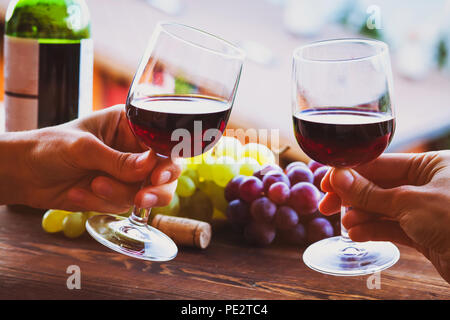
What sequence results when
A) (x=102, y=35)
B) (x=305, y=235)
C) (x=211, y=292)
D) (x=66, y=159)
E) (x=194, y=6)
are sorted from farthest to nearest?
(x=194, y=6) → (x=102, y=35) → (x=305, y=235) → (x=66, y=159) → (x=211, y=292)

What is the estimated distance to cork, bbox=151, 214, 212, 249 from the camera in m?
1.04

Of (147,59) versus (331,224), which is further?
(331,224)

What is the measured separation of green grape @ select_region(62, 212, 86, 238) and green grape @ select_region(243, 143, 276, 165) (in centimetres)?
42

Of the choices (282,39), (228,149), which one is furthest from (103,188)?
(282,39)

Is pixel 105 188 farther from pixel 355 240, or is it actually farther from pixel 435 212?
pixel 435 212

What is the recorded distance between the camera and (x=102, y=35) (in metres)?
2.65

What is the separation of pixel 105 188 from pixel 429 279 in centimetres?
62

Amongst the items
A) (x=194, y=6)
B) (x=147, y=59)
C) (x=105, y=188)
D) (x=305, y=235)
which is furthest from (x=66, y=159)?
(x=194, y=6)

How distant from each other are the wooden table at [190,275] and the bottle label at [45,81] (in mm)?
267

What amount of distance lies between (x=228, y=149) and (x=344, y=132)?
47 centimetres

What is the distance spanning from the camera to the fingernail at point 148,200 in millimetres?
957

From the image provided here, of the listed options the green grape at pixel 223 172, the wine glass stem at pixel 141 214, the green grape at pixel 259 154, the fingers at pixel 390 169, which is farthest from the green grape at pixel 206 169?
the fingers at pixel 390 169

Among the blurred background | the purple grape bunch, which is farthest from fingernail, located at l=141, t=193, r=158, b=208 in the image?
the blurred background

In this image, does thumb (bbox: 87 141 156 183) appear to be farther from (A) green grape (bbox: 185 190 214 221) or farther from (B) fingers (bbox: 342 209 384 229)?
(B) fingers (bbox: 342 209 384 229)
